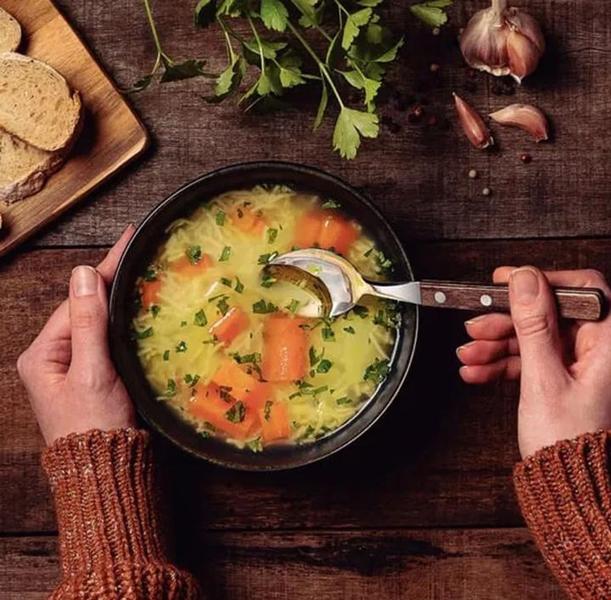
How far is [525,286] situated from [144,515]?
2.76 ft

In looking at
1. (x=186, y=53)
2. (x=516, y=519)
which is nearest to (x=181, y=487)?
(x=516, y=519)

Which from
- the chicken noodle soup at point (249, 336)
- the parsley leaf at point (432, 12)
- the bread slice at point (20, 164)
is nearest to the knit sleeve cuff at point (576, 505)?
the chicken noodle soup at point (249, 336)

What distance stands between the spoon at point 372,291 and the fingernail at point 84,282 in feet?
1.07

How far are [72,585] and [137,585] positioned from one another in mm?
124

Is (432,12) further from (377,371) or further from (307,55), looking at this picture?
(377,371)

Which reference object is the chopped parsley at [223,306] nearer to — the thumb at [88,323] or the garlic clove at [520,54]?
the thumb at [88,323]

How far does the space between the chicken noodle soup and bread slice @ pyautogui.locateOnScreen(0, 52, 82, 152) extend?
12.2 inches

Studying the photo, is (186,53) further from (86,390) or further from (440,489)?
(440,489)

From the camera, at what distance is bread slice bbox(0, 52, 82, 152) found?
234 centimetres

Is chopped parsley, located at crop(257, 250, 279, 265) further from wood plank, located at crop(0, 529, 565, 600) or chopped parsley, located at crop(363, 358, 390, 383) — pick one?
wood plank, located at crop(0, 529, 565, 600)

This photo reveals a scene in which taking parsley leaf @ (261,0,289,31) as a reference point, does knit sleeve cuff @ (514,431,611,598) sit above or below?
below

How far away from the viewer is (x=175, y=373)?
226cm

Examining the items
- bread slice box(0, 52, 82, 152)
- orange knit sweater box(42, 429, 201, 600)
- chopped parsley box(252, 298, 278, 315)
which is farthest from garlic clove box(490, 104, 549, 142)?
orange knit sweater box(42, 429, 201, 600)

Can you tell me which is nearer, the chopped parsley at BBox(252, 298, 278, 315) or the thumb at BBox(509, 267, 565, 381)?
the thumb at BBox(509, 267, 565, 381)
